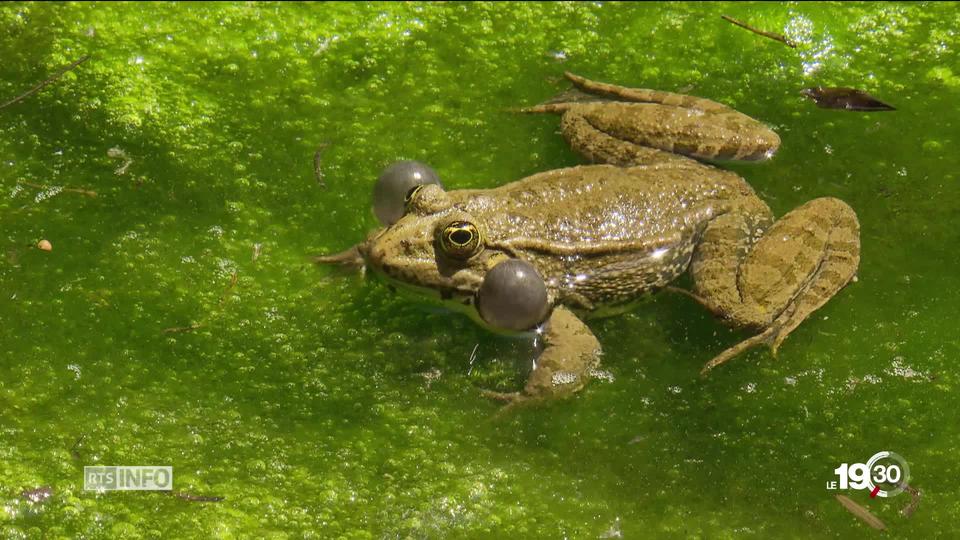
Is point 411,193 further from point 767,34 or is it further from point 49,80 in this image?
point 767,34

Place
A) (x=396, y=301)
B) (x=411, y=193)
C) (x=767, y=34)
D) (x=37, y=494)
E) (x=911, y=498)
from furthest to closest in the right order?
(x=767, y=34)
(x=396, y=301)
(x=411, y=193)
(x=911, y=498)
(x=37, y=494)

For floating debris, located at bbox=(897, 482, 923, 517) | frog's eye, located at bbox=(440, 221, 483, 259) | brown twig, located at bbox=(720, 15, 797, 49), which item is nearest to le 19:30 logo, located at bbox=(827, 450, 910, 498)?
floating debris, located at bbox=(897, 482, 923, 517)

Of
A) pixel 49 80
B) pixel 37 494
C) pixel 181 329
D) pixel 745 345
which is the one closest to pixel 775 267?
pixel 745 345

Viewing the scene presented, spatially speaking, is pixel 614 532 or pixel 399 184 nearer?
pixel 614 532

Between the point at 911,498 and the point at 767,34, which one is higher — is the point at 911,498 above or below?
below

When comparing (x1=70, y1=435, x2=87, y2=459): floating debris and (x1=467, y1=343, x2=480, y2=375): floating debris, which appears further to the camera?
(x1=467, y1=343, x2=480, y2=375): floating debris

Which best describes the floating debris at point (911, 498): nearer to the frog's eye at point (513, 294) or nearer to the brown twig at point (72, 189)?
the frog's eye at point (513, 294)

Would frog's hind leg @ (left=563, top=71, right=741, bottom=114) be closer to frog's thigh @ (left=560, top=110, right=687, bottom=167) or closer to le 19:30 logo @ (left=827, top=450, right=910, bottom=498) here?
frog's thigh @ (left=560, top=110, right=687, bottom=167)
